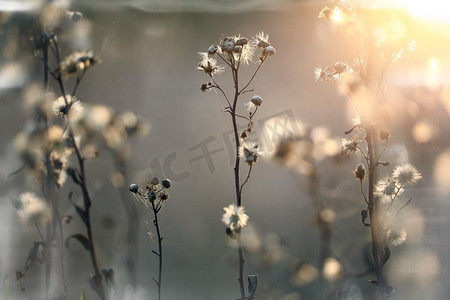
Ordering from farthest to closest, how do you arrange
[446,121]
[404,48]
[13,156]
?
[13,156], [446,121], [404,48]

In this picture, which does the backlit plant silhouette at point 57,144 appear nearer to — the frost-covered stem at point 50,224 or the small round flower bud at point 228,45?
the frost-covered stem at point 50,224

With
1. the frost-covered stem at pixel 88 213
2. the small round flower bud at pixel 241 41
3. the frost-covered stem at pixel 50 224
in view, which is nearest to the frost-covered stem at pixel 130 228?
the frost-covered stem at pixel 88 213

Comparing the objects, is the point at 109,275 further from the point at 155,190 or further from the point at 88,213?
the point at 155,190

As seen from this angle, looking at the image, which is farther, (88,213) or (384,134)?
(88,213)

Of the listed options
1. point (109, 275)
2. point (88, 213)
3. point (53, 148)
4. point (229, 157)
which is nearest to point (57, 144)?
point (53, 148)

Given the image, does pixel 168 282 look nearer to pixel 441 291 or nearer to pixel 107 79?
pixel 107 79

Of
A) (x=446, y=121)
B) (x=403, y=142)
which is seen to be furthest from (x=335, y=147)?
(x=446, y=121)

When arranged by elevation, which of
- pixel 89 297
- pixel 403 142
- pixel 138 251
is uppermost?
pixel 403 142
